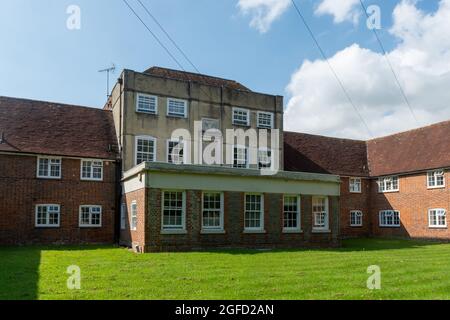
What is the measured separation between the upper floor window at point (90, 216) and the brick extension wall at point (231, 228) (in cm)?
204

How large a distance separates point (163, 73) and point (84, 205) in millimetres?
10715

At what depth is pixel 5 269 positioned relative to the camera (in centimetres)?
1373

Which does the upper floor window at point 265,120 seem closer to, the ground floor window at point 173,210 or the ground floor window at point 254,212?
the ground floor window at point 254,212

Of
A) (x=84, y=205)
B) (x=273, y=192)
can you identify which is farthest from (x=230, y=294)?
(x=84, y=205)

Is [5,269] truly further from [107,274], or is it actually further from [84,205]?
[84,205]

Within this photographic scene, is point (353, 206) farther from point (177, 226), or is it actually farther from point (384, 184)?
point (177, 226)

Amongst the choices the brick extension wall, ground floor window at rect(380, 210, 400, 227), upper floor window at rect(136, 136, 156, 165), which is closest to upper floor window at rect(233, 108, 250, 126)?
upper floor window at rect(136, 136, 156, 165)

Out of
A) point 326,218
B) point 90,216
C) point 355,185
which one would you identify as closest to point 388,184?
point 355,185

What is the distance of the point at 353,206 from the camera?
35625 mm

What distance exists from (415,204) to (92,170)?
23257 millimetres

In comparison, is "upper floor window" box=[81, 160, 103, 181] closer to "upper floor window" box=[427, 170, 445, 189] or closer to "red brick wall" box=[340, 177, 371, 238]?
"red brick wall" box=[340, 177, 371, 238]

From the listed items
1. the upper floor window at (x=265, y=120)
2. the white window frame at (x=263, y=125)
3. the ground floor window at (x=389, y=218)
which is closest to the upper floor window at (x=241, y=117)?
the white window frame at (x=263, y=125)

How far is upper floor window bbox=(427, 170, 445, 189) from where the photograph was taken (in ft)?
101

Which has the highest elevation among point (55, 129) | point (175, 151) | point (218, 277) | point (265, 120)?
point (265, 120)
